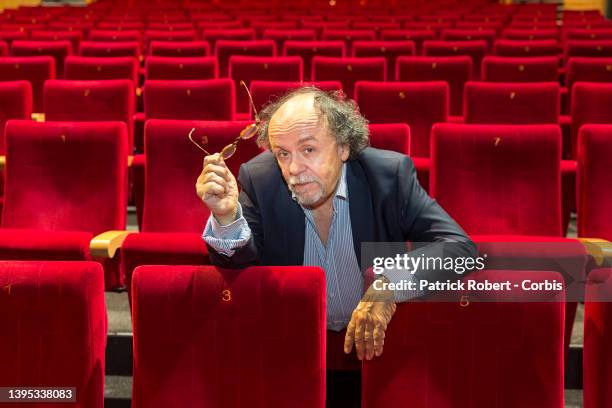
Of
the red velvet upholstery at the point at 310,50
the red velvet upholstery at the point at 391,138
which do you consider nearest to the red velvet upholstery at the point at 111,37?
the red velvet upholstery at the point at 310,50

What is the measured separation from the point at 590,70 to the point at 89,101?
647 millimetres

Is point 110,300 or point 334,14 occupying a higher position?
point 334,14

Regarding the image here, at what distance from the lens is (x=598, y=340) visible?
1.11 ft

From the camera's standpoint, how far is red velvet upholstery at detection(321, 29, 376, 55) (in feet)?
4.56

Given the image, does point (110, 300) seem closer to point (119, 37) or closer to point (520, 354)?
point (520, 354)

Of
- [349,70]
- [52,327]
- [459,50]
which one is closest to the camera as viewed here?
[52,327]

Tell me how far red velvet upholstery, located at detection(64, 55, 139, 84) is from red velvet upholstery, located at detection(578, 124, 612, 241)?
2.05ft

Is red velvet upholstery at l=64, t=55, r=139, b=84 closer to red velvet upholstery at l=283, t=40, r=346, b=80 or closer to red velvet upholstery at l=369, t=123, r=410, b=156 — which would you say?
red velvet upholstery at l=283, t=40, r=346, b=80

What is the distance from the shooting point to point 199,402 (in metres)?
0.32

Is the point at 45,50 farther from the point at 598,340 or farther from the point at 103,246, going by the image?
the point at 598,340

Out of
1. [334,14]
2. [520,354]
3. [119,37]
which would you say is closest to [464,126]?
[520,354]

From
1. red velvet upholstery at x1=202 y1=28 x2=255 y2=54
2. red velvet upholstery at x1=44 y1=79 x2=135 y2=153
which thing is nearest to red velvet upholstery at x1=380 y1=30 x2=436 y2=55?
red velvet upholstery at x1=202 y1=28 x2=255 y2=54

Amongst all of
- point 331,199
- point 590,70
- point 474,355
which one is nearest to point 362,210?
point 331,199

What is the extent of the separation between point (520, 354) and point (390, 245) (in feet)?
0.41
